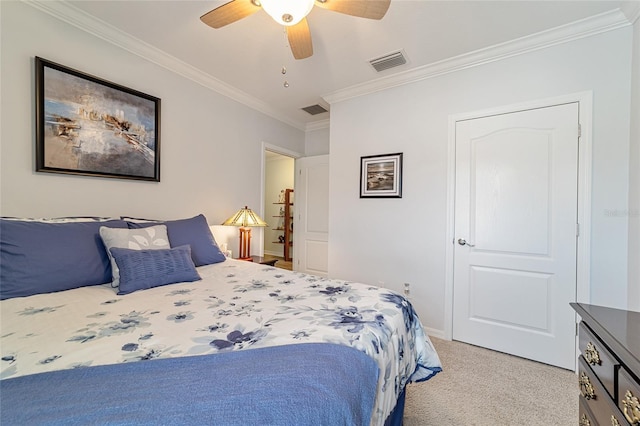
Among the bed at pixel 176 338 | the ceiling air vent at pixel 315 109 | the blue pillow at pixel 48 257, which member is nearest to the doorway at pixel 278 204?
the ceiling air vent at pixel 315 109

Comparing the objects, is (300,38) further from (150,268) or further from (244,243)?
(244,243)

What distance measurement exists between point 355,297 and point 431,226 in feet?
5.12

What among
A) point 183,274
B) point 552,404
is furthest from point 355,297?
point 552,404

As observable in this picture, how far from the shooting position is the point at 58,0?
1779 mm

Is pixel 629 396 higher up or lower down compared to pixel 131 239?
lower down

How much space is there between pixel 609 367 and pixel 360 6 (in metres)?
1.87

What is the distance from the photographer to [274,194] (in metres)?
6.66

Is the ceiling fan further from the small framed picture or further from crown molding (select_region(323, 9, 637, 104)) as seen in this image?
the small framed picture

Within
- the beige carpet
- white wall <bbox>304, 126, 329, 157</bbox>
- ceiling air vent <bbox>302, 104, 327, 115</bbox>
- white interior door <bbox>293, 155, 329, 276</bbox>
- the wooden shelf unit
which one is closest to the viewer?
the beige carpet

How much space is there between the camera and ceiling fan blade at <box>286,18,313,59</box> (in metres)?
1.63

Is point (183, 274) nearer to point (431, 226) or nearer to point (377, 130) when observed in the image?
point (431, 226)

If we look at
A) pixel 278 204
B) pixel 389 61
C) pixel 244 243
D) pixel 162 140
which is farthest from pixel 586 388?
pixel 278 204

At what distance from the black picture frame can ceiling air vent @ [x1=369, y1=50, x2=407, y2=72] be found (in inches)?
80.7

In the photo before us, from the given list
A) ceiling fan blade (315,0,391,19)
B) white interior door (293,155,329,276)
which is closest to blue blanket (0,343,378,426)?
ceiling fan blade (315,0,391,19)
